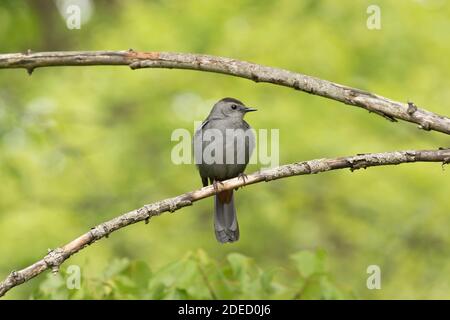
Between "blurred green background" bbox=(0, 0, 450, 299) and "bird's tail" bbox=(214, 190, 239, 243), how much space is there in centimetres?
288

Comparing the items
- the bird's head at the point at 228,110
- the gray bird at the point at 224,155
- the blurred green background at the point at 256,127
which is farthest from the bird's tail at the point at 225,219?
the blurred green background at the point at 256,127

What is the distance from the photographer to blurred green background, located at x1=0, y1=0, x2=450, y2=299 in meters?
9.26

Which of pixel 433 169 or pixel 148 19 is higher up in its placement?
pixel 148 19

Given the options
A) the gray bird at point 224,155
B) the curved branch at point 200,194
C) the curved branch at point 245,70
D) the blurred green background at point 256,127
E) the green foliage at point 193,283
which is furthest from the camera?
the blurred green background at point 256,127

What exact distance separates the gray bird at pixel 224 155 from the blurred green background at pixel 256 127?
282cm

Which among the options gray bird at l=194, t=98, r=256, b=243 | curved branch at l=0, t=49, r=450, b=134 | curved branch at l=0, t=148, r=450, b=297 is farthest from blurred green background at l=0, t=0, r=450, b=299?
curved branch at l=0, t=148, r=450, b=297

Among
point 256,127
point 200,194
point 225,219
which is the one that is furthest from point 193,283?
point 256,127

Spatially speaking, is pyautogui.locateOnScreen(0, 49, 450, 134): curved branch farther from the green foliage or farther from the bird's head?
the bird's head

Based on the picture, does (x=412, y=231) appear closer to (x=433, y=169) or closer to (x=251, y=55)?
(x=433, y=169)

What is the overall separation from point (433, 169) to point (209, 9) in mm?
3264

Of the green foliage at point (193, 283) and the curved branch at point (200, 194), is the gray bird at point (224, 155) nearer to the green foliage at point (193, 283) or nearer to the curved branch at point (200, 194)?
Answer: the green foliage at point (193, 283)

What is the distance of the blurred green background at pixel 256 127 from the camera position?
9.26 metres

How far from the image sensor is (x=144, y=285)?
18.2 ft
